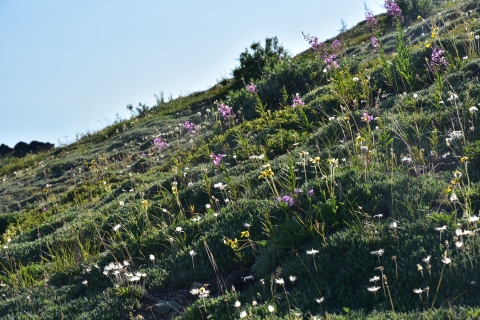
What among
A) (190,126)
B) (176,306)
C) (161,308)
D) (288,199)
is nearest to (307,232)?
(288,199)

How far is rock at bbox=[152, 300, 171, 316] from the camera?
5.27 metres

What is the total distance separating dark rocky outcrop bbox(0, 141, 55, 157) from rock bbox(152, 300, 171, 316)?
22605 mm

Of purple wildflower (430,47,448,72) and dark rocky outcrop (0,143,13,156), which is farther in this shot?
dark rocky outcrop (0,143,13,156)

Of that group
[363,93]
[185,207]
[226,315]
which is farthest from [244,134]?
[226,315]

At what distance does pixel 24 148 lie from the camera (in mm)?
28297

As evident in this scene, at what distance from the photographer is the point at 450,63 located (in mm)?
8961

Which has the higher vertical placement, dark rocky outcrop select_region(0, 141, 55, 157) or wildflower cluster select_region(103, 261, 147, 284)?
dark rocky outcrop select_region(0, 141, 55, 157)

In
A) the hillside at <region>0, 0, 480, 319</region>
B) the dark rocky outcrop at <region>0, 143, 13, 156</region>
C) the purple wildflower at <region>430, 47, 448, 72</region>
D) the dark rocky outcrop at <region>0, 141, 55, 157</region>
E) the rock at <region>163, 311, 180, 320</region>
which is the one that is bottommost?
the rock at <region>163, 311, 180, 320</region>

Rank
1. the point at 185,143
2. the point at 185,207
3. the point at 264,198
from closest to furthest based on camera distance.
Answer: the point at 264,198
the point at 185,207
the point at 185,143

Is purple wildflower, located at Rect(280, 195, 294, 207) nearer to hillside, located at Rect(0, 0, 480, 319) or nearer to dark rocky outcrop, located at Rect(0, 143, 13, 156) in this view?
hillside, located at Rect(0, 0, 480, 319)

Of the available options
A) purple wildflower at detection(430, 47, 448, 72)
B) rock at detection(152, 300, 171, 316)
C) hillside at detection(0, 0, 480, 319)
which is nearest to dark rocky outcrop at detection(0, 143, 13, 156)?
hillside at detection(0, 0, 480, 319)

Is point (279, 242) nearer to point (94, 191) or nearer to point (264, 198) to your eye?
point (264, 198)

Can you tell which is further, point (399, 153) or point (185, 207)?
point (185, 207)

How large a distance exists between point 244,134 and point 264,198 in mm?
3782
